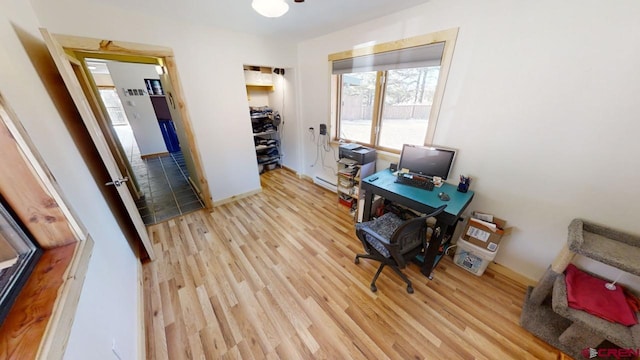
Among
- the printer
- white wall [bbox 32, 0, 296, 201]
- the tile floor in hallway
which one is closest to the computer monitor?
the printer

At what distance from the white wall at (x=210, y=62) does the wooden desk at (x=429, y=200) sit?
2.04 meters

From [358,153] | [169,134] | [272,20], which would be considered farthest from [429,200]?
[169,134]

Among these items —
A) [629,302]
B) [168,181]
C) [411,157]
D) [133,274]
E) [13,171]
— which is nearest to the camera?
[13,171]

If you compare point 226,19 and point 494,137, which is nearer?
point 494,137

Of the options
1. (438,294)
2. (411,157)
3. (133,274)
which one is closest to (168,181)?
(133,274)

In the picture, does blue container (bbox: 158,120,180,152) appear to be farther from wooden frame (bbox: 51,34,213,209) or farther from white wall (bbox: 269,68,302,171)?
wooden frame (bbox: 51,34,213,209)

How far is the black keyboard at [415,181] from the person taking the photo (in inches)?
73.7

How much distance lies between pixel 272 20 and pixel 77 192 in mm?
2283

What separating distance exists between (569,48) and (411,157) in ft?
3.96

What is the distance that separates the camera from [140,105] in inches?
182

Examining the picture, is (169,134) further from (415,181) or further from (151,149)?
(415,181)

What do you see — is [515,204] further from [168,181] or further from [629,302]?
[168,181]

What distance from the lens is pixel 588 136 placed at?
1.30m

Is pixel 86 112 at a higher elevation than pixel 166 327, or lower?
Result: higher
